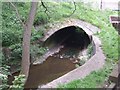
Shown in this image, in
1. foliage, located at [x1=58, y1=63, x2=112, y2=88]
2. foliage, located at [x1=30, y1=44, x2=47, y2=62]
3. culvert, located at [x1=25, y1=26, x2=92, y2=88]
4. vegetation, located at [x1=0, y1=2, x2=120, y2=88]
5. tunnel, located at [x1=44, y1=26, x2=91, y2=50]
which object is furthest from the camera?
tunnel, located at [x1=44, y1=26, x2=91, y2=50]

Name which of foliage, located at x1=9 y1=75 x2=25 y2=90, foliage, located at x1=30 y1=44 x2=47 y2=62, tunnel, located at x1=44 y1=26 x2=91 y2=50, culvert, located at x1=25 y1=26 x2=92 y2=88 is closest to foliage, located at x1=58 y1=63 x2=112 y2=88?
foliage, located at x1=9 y1=75 x2=25 y2=90

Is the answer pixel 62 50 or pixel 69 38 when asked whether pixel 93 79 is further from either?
pixel 69 38

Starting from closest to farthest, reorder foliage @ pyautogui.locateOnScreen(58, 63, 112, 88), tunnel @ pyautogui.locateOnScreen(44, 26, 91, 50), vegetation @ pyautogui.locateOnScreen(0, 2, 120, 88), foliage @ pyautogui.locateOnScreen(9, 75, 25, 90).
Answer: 1. foliage @ pyautogui.locateOnScreen(58, 63, 112, 88)
2. foliage @ pyautogui.locateOnScreen(9, 75, 25, 90)
3. vegetation @ pyautogui.locateOnScreen(0, 2, 120, 88)
4. tunnel @ pyautogui.locateOnScreen(44, 26, 91, 50)

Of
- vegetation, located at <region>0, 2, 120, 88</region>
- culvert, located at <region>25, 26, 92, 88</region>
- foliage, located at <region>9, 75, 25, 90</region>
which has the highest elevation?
vegetation, located at <region>0, 2, 120, 88</region>

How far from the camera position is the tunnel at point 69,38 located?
10422 mm

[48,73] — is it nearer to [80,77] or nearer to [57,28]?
[57,28]

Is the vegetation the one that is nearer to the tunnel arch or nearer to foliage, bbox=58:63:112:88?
the tunnel arch

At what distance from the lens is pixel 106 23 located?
36.7 feet

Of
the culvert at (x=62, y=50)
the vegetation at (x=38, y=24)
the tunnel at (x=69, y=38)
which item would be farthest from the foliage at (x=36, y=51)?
the tunnel at (x=69, y=38)

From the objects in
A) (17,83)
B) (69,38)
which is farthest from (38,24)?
(17,83)

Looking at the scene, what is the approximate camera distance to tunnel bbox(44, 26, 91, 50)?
34.2 ft

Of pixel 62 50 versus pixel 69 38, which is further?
pixel 69 38

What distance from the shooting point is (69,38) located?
11.0 metres

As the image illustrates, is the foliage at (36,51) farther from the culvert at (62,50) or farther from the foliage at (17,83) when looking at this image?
the foliage at (17,83)
